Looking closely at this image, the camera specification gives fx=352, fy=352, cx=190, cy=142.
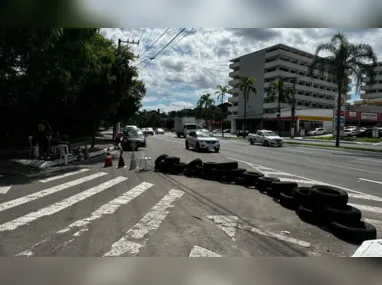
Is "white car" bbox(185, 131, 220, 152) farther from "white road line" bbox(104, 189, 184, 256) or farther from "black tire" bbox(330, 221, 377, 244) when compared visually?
"black tire" bbox(330, 221, 377, 244)

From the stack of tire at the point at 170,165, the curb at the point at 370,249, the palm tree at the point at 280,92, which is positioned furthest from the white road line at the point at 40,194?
the palm tree at the point at 280,92

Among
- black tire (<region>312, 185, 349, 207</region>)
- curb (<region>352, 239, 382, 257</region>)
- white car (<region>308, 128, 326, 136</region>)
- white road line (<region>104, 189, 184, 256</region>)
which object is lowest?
white car (<region>308, 128, 326, 136</region>)

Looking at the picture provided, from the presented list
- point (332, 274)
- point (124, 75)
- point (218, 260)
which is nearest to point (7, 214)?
point (218, 260)

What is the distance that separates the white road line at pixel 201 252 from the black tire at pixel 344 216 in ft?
8.25

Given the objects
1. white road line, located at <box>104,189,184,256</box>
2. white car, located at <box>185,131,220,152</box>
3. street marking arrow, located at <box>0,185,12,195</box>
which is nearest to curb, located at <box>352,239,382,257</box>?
white road line, located at <box>104,189,184,256</box>

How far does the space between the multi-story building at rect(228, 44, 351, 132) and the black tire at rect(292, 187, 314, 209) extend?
83.4m

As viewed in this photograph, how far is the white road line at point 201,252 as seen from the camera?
15.9ft

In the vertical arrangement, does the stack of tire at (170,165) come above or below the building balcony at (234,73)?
below

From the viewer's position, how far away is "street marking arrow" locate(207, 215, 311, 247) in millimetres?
5578

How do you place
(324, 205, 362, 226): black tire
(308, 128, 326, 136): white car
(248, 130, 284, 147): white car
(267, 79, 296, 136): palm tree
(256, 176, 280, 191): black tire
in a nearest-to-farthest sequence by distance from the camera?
(324, 205, 362, 226): black tire → (256, 176, 280, 191): black tire → (248, 130, 284, 147): white car → (267, 79, 296, 136): palm tree → (308, 128, 326, 136): white car

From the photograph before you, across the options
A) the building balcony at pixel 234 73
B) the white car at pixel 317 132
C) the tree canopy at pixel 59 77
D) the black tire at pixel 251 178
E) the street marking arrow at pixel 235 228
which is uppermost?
the building balcony at pixel 234 73

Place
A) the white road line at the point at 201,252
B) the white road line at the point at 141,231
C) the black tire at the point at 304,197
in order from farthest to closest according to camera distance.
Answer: the black tire at the point at 304,197 → the white road line at the point at 141,231 → the white road line at the point at 201,252

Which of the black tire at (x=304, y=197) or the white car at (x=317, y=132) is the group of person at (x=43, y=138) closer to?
the black tire at (x=304, y=197)

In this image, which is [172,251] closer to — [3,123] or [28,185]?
[28,185]
